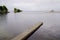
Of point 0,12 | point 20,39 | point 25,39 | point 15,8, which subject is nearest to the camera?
point 20,39

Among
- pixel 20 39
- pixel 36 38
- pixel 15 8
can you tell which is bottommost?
pixel 15 8

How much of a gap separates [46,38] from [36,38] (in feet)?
2.83

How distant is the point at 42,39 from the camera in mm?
12914

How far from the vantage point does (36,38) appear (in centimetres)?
1340

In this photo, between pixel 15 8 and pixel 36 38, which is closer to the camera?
pixel 36 38

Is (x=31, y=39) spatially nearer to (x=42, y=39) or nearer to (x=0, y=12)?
(x=42, y=39)

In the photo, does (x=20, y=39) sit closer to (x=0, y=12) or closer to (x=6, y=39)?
(x=6, y=39)

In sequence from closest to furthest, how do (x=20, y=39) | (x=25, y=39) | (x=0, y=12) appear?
(x=20, y=39)
(x=25, y=39)
(x=0, y=12)

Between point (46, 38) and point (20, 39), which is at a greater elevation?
point (20, 39)

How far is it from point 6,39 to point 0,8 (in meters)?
78.8

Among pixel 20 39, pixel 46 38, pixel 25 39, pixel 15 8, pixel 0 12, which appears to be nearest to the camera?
pixel 20 39

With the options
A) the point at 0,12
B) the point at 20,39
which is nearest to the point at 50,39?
the point at 20,39

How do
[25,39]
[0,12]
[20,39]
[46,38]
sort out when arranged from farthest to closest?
[0,12] < [46,38] < [25,39] < [20,39]

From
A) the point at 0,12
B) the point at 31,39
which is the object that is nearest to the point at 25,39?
the point at 31,39
